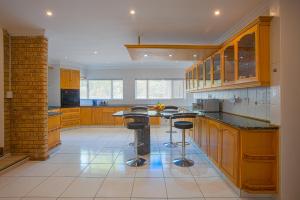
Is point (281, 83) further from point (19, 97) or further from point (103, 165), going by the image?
point (19, 97)

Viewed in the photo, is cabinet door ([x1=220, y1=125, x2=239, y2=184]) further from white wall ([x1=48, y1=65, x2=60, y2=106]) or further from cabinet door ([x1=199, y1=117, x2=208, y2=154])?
white wall ([x1=48, y1=65, x2=60, y2=106])

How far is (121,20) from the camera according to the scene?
12.1 feet

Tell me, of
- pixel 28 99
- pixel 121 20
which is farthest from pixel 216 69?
pixel 28 99

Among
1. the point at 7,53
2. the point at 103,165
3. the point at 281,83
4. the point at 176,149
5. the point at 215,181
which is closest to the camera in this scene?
the point at 281,83

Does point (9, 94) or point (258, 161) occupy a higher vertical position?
point (9, 94)

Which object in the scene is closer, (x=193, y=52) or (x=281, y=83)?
(x=281, y=83)

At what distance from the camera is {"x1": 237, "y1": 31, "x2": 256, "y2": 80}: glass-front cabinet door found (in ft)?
9.34

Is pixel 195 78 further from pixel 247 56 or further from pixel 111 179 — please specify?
pixel 111 179

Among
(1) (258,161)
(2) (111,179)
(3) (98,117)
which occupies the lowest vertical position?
(2) (111,179)

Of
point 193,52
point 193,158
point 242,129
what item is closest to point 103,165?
point 193,158

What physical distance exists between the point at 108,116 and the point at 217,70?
206 inches

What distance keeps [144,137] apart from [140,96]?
4588 mm

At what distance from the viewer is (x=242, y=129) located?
8.48 feet

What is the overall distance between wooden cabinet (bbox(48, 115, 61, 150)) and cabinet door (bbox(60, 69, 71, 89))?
2.86 m
